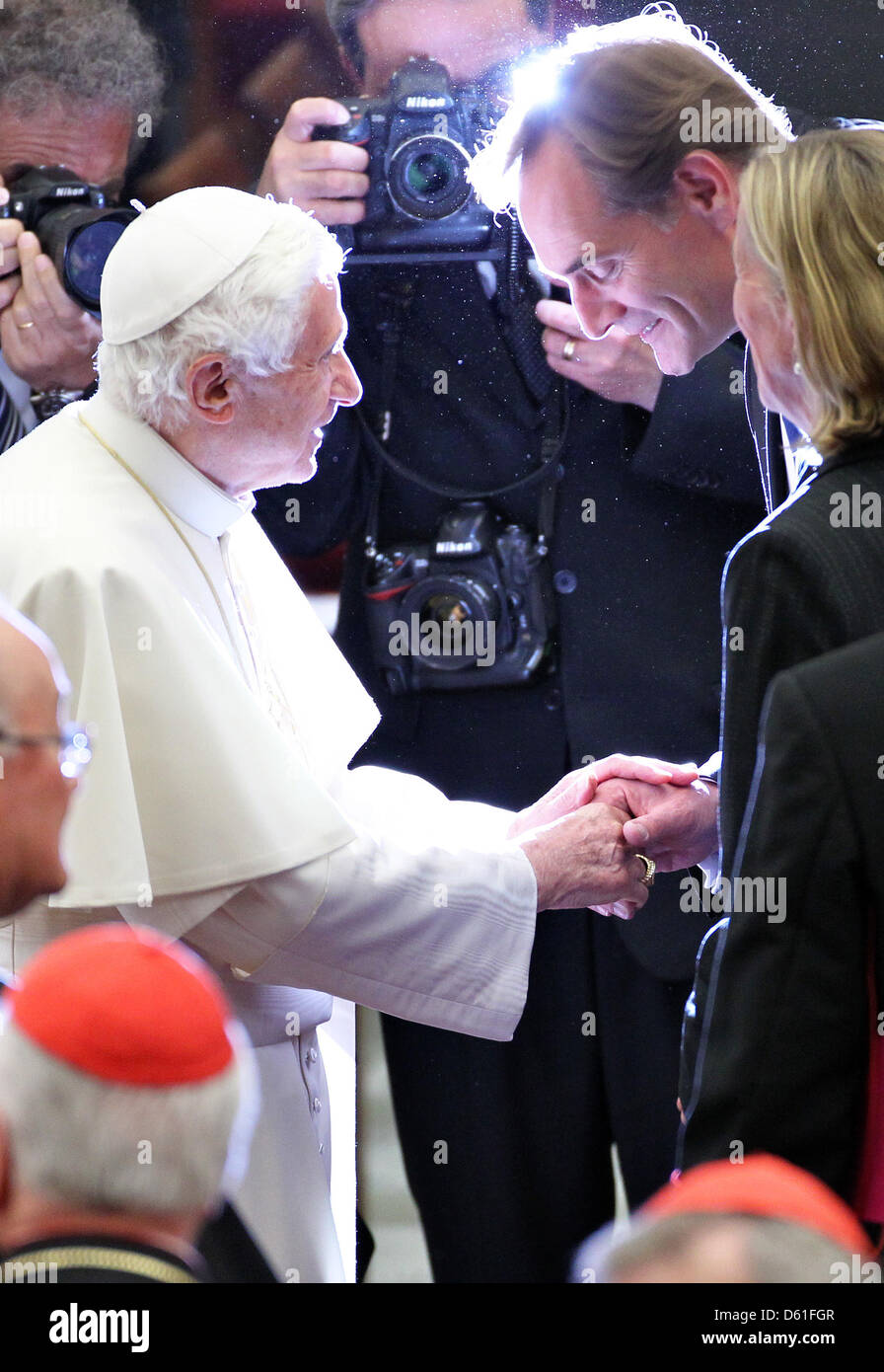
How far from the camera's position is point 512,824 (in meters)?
2.71

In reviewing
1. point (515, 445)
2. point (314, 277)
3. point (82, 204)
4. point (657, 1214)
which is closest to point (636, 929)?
point (515, 445)

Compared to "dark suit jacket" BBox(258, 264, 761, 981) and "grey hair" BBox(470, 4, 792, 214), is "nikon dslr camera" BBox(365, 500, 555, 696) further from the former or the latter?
"grey hair" BBox(470, 4, 792, 214)

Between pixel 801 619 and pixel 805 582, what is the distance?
33 mm

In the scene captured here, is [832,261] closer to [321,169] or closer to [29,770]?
[29,770]

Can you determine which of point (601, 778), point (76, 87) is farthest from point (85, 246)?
point (601, 778)

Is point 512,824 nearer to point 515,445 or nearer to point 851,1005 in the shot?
point 515,445

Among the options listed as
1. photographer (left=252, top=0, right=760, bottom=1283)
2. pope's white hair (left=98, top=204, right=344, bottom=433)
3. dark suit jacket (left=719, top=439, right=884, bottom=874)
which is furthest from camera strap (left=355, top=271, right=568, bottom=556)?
dark suit jacket (left=719, top=439, right=884, bottom=874)

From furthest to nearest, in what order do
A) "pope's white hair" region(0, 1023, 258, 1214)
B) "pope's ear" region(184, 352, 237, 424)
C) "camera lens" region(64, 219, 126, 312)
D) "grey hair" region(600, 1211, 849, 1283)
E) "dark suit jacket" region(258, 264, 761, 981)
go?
"dark suit jacket" region(258, 264, 761, 981) < "camera lens" region(64, 219, 126, 312) < "pope's ear" region(184, 352, 237, 424) < "pope's white hair" region(0, 1023, 258, 1214) < "grey hair" region(600, 1211, 849, 1283)

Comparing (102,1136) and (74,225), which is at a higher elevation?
(74,225)

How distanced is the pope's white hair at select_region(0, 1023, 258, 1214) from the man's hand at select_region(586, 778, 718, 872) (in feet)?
4.77

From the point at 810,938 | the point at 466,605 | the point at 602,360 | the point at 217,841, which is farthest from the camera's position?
the point at 466,605

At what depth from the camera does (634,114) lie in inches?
98.9

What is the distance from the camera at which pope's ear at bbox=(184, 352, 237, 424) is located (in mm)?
2260

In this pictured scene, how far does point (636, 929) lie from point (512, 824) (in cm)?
61
